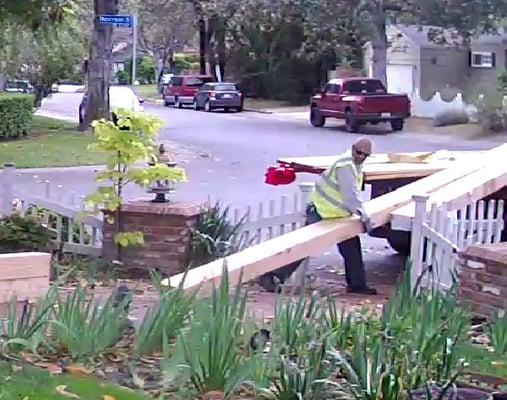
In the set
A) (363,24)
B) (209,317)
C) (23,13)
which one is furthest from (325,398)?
(363,24)

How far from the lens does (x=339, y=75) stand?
5250 centimetres

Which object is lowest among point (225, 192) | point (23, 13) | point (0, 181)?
point (225, 192)

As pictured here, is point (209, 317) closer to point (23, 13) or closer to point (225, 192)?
point (23, 13)

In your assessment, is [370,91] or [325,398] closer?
[325,398]

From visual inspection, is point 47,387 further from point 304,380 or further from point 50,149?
point 50,149

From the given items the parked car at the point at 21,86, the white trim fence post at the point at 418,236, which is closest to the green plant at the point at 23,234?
the white trim fence post at the point at 418,236

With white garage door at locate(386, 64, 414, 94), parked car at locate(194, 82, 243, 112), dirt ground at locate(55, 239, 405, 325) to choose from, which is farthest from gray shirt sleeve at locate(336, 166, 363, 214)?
parked car at locate(194, 82, 243, 112)

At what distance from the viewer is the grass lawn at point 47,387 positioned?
4961mm

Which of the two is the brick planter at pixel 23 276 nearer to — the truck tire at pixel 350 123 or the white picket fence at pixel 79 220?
the white picket fence at pixel 79 220

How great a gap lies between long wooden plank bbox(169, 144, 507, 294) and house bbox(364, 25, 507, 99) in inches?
1456

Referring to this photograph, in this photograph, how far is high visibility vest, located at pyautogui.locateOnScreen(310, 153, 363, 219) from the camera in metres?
10.1

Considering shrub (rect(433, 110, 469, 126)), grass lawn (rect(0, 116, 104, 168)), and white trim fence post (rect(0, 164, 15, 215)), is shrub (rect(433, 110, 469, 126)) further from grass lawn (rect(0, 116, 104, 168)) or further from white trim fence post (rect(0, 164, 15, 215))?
white trim fence post (rect(0, 164, 15, 215))

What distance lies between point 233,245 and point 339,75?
42471mm

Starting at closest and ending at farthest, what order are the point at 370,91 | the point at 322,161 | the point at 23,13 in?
the point at 322,161
the point at 23,13
the point at 370,91
